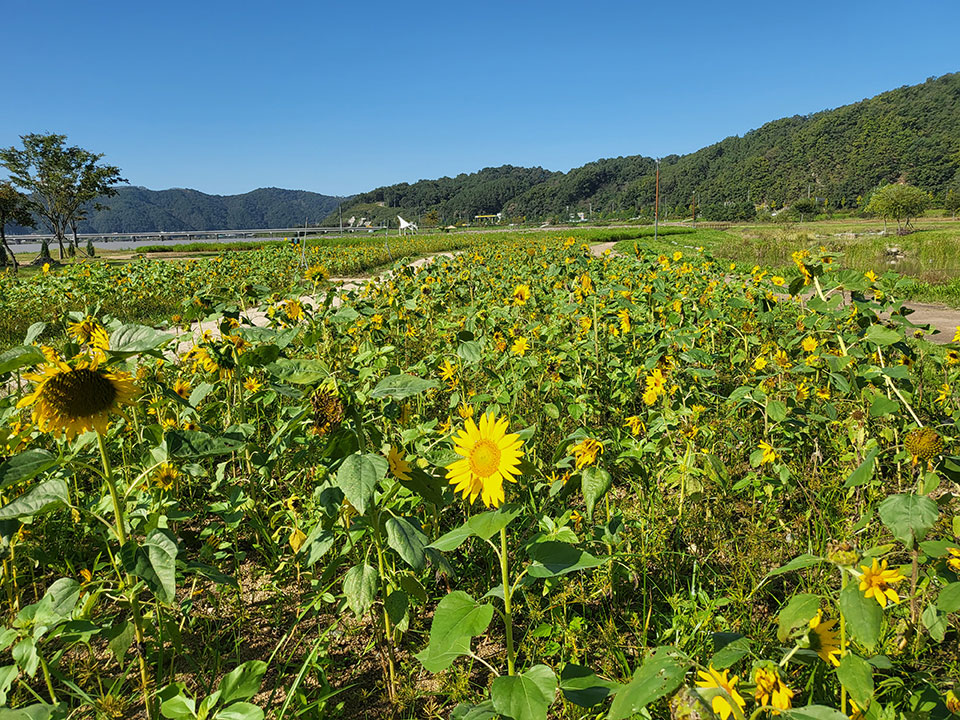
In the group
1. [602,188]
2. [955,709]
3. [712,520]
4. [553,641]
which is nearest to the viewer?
[955,709]

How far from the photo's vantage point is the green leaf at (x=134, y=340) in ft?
2.97

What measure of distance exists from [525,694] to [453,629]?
13cm

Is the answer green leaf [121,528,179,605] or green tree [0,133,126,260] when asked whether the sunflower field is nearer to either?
green leaf [121,528,179,605]

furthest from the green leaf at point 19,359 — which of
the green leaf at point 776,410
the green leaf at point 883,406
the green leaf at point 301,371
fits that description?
the green leaf at point 776,410

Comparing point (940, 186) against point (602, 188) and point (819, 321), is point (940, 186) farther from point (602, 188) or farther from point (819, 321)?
point (819, 321)

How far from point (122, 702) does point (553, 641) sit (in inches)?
42.5

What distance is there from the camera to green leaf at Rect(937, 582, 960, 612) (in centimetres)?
93

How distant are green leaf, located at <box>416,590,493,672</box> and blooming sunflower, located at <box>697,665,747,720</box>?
1.00 ft

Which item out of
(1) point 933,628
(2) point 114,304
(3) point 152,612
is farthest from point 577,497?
(2) point 114,304

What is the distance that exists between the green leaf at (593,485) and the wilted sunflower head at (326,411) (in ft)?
1.74

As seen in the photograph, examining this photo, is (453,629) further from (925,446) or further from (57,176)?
(57,176)

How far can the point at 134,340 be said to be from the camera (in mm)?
950

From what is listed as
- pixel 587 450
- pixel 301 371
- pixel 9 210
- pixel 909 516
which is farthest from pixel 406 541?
pixel 9 210

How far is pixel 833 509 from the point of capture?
211cm
